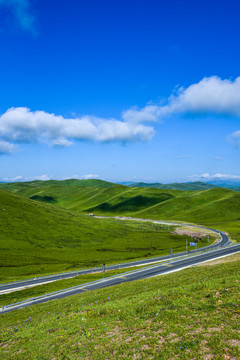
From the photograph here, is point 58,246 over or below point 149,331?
below

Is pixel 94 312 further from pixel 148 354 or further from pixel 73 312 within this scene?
pixel 148 354

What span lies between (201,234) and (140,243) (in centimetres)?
5504

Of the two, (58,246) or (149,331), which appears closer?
(149,331)

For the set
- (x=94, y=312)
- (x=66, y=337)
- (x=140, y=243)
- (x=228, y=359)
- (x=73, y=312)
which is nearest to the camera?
(x=228, y=359)

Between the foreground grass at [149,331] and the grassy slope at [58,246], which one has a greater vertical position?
the foreground grass at [149,331]

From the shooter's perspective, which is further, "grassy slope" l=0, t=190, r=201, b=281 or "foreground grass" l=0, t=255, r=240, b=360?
"grassy slope" l=0, t=190, r=201, b=281

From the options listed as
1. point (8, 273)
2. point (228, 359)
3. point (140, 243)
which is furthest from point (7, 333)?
point (140, 243)

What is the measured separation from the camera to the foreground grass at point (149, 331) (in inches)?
581

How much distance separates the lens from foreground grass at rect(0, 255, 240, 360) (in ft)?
48.4

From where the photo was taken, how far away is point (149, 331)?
1753cm

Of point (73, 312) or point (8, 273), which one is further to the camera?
point (8, 273)

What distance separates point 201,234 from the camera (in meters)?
191

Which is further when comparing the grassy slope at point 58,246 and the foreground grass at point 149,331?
the grassy slope at point 58,246

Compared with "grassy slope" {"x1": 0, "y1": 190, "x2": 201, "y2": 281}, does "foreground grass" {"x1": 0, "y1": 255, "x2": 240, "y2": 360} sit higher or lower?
higher
